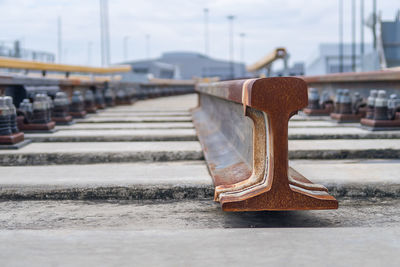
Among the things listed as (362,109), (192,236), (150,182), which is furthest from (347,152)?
(362,109)

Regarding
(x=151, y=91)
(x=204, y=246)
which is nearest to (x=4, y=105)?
(x=204, y=246)

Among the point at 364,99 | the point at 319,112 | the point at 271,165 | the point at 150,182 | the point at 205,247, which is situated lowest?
the point at 205,247

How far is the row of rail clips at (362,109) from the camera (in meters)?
5.58

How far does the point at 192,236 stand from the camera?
2.04m

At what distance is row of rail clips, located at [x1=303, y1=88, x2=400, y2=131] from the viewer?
220 inches

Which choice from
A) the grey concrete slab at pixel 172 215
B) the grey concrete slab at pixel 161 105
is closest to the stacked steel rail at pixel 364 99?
the grey concrete slab at pixel 172 215

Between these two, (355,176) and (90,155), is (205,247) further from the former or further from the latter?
(90,155)

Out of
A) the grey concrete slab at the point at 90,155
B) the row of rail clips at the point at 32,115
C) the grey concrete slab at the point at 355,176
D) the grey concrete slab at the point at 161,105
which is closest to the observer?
the grey concrete slab at the point at 355,176

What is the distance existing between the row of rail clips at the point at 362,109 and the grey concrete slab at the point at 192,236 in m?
3.27

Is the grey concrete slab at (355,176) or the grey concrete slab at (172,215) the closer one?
the grey concrete slab at (172,215)

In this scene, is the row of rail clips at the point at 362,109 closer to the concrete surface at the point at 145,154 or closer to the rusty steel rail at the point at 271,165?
the concrete surface at the point at 145,154

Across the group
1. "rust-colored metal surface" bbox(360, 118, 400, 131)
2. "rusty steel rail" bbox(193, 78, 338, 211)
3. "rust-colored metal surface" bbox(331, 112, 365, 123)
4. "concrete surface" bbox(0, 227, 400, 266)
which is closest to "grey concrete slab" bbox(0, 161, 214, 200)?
"rusty steel rail" bbox(193, 78, 338, 211)

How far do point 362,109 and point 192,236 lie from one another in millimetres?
5635

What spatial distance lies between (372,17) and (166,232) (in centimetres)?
2512
